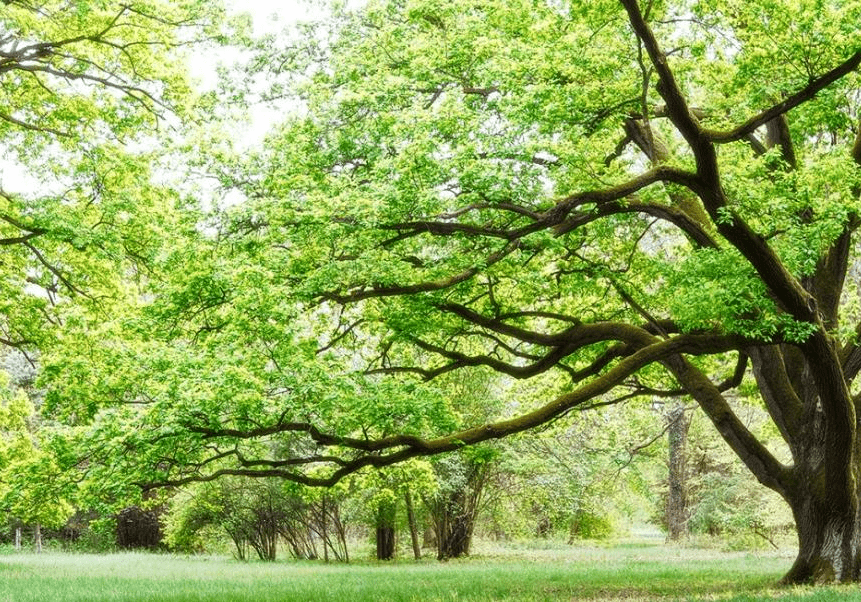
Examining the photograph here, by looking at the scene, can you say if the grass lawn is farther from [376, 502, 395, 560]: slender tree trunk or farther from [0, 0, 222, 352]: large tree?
[376, 502, 395, 560]: slender tree trunk

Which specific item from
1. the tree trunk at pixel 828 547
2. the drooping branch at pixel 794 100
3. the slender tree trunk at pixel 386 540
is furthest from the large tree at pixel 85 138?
the slender tree trunk at pixel 386 540

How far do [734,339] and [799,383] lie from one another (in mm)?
3784

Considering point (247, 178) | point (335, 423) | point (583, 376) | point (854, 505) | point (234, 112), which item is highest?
point (234, 112)

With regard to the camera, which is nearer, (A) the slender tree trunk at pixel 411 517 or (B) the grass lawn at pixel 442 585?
(B) the grass lawn at pixel 442 585

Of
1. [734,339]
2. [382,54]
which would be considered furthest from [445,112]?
[734,339]

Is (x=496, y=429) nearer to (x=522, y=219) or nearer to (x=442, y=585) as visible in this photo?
(x=522, y=219)

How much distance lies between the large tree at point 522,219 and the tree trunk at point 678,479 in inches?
780

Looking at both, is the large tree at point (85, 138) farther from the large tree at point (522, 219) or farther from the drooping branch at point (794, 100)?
the drooping branch at point (794, 100)

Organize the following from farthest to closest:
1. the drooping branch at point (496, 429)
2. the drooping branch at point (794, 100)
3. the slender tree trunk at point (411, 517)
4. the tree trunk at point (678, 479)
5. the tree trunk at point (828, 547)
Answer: the tree trunk at point (678, 479)
the slender tree trunk at point (411, 517)
the tree trunk at point (828, 547)
the drooping branch at point (496, 429)
the drooping branch at point (794, 100)

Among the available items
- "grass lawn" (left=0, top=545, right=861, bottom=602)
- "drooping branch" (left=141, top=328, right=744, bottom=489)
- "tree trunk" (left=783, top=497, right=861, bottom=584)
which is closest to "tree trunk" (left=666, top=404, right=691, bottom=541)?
"grass lawn" (left=0, top=545, right=861, bottom=602)

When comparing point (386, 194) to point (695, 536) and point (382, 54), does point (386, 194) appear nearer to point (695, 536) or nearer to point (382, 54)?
point (382, 54)

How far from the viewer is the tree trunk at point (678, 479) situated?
33.6 meters

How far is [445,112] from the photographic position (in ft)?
34.7

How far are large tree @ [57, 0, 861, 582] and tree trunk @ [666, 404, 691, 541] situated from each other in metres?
19.8
